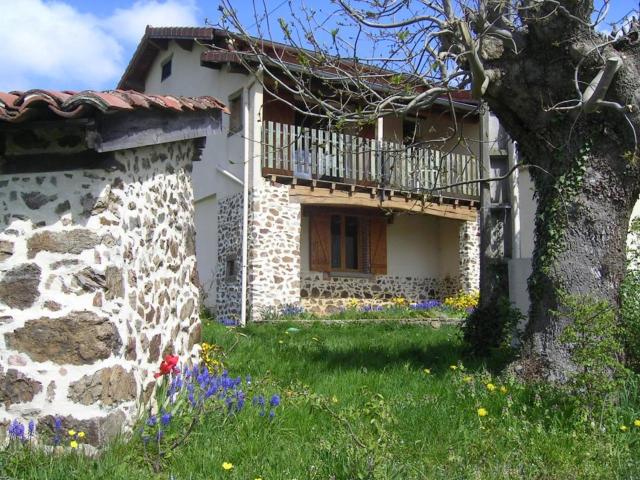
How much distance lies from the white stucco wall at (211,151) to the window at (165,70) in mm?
196

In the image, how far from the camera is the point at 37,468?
3949mm

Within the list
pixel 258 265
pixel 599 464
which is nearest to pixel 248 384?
pixel 599 464

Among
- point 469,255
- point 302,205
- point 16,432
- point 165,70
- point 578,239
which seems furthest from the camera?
point 165,70

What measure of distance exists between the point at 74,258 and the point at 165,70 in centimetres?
1369

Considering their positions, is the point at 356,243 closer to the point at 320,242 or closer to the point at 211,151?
the point at 320,242

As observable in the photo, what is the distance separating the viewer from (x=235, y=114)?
46.7ft

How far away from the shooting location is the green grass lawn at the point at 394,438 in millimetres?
3979

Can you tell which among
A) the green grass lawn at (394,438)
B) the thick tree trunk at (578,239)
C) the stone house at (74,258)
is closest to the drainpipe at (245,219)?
the green grass lawn at (394,438)

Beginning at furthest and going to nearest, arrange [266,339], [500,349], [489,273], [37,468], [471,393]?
[266,339] < [489,273] < [500,349] < [471,393] < [37,468]

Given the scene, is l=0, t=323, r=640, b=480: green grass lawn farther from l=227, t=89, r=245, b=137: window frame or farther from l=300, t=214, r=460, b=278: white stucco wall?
l=300, t=214, r=460, b=278: white stucco wall

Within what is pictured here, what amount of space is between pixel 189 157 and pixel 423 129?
1160 centimetres

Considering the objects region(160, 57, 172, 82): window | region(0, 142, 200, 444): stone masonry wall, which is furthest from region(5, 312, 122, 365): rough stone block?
region(160, 57, 172, 82): window

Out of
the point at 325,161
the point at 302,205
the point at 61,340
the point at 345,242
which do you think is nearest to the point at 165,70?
the point at 302,205

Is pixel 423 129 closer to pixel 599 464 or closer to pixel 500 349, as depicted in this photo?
pixel 500 349
